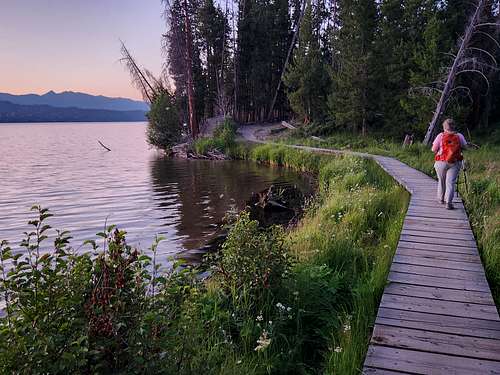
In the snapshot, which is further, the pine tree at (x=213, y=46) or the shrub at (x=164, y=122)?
the pine tree at (x=213, y=46)

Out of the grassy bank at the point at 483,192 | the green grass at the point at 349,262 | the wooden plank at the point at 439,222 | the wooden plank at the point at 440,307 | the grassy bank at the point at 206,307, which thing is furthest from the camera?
the wooden plank at the point at 439,222

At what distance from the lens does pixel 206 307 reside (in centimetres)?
457

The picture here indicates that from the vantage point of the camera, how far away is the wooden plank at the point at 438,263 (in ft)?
17.0

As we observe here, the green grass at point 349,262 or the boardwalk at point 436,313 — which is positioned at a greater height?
the boardwalk at point 436,313

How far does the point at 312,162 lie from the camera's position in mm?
21719

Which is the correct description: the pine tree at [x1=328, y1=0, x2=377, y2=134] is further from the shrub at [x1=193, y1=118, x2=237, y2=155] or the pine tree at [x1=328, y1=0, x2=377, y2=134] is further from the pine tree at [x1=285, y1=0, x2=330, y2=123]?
→ the shrub at [x1=193, y1=118, x2=237, y2=155]

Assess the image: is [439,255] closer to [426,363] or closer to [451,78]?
[426,363]

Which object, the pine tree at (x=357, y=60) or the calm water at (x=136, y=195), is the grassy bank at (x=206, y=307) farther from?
the pine tree at (x=357, y=60)

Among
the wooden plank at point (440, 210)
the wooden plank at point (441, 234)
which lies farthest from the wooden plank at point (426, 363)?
the wooden plank at point (440, 210)

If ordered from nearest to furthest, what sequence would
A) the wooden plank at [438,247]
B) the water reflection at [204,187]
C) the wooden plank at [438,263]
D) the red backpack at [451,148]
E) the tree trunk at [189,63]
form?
the wooden plank at [438,263], the wooden plank at [438,247], the red backpack at [451,148], the water reflection at [204,187], the tree trunk at [189,63]

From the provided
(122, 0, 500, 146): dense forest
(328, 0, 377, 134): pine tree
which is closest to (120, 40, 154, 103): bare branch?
(122, 0, 500, 146): dense forest

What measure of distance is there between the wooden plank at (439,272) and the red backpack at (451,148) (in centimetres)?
412

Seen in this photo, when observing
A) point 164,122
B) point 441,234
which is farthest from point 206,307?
point 164,122

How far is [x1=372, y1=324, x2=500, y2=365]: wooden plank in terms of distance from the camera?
10.9 ft
